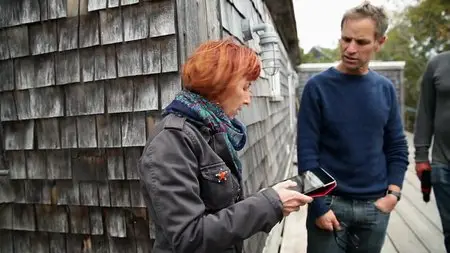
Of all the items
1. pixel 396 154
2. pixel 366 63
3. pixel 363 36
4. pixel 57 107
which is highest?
pixel 363 36

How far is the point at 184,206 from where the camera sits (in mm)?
954

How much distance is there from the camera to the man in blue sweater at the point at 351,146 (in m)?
1.67

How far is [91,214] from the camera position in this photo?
1.94 meters

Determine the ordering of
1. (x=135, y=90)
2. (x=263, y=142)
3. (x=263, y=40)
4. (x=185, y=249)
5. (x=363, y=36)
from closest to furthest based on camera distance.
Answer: (x=185, y=249) < (x=363, y=36) < (x=135, y=90) < (x=263, y=40) < (x=263, y=142)

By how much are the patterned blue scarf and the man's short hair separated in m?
0.83

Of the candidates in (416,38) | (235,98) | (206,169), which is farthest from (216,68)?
(416,38)

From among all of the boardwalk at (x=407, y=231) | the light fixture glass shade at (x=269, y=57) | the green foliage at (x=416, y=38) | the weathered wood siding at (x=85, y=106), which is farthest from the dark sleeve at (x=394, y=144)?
the green foliage at (x=416, y=38)

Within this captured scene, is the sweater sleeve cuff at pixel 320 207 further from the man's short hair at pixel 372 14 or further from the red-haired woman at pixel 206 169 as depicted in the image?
the man's short hair at pixel 372 14

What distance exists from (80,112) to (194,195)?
1.11m

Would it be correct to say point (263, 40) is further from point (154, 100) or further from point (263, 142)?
point (154, 100)

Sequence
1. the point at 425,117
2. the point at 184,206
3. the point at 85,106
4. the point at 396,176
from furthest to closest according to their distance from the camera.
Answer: the point at 425,117
the point at 85,106
the point at 396,176
the point at 184,206

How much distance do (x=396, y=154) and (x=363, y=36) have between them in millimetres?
564

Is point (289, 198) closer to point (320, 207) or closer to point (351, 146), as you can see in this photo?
point (320, 207)

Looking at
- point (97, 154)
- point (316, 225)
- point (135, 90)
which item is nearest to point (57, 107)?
point (97, 154)
